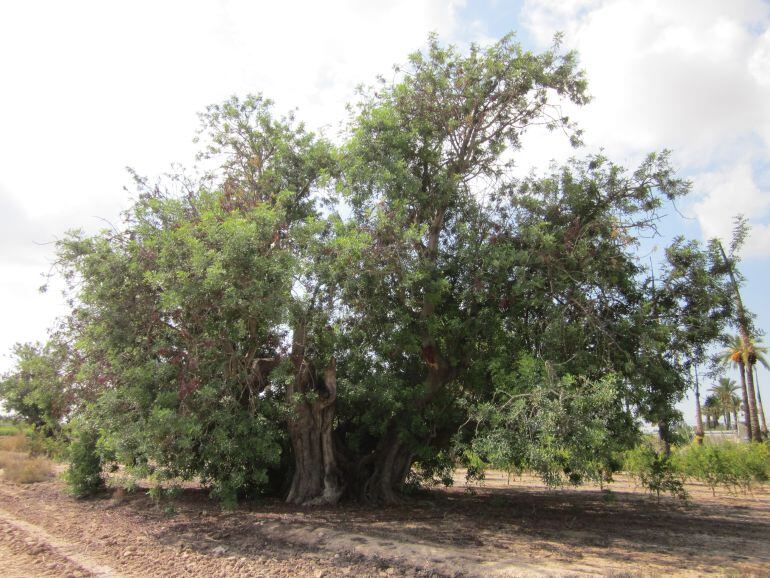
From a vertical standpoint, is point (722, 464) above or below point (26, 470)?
above

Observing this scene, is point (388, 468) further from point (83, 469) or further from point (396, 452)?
point (83, 469)

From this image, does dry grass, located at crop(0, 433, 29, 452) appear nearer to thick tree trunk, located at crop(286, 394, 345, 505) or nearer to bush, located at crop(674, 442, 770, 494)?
thick tree trunk, located at crop(286, 394, 345, 505)

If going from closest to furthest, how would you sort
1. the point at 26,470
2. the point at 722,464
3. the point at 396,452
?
the point at 396,452 < the point at 722,464 < the point at 26,470

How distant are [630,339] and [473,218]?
412cm

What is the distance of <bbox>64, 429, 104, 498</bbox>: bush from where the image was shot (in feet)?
43.3

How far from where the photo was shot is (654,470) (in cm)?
1129

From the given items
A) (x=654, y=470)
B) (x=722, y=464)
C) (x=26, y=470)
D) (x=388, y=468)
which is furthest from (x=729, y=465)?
Answer: (x=26, y=470)

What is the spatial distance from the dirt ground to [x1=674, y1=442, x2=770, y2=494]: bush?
8.46ft

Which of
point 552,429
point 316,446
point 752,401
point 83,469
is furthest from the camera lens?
point 752,401

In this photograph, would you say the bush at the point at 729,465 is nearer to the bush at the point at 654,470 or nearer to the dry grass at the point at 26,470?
the bush at the point at 654,470

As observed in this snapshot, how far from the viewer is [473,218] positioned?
12023mm

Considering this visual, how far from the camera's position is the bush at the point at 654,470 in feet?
37.3

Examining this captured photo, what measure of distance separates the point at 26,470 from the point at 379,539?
13857 mm

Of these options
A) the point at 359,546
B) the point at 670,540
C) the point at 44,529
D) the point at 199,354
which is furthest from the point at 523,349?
the point at 44,529
